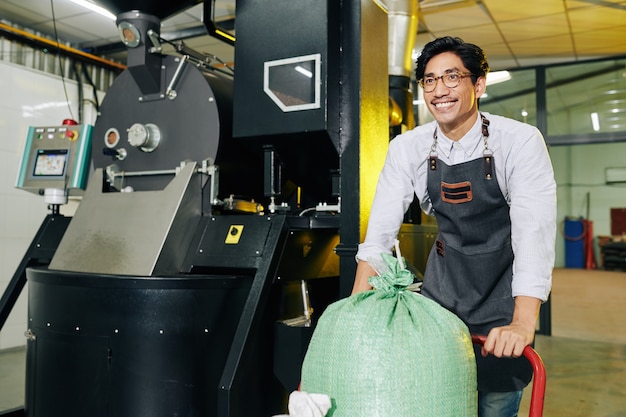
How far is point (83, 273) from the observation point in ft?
5.66

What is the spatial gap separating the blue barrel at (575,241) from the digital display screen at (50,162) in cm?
1124

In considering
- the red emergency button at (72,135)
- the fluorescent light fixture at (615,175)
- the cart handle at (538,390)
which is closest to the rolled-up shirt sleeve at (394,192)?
the cart handle at (538,390)

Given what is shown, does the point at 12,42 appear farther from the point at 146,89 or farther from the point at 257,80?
the point at 257,80

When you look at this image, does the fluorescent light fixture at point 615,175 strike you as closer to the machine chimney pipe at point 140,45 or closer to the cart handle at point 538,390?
the machine chimney pipe at point 140,45

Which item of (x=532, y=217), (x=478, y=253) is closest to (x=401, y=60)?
(x=478, y=253)

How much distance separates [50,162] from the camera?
2.34 metres

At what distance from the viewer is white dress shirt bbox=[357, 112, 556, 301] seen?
1.09m

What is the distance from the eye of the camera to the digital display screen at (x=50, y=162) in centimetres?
232

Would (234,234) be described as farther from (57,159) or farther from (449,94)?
(57,159)

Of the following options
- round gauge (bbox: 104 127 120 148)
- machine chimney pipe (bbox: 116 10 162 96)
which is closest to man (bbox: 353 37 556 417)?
machine chimney pipe (bbox: 116 10 162 96)

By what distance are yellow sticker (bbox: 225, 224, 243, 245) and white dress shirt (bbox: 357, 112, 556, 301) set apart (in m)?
0.60

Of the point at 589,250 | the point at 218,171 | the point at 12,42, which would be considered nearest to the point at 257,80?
the point at 218,171

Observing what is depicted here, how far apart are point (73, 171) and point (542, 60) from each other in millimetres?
4417

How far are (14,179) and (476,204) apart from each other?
3.87 meters
